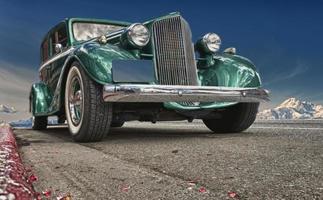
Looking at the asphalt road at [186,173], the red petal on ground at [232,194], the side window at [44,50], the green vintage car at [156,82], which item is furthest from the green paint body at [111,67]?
the red petal on ground at [232,194]

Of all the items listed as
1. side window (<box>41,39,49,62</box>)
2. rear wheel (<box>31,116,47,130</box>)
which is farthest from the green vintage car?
rear wheel (<box>31,116,47,130</box>)

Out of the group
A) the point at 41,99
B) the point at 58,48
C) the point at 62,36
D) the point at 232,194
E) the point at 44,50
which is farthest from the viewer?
the point at 44,50

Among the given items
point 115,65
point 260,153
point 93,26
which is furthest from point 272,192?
point 93,26

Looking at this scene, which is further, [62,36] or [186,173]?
[62,36]

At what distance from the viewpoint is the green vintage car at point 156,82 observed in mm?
4008

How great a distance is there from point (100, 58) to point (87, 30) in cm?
201

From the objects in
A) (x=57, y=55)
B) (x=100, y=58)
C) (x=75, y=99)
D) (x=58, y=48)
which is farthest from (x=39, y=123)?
(x=100, y=58)

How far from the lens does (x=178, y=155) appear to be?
9.14ft

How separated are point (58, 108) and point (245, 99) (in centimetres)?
234

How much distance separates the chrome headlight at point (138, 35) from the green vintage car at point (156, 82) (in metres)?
0.01

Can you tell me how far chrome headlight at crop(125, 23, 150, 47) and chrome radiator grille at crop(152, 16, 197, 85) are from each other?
191 millimetres

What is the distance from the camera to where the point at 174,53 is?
471 cm

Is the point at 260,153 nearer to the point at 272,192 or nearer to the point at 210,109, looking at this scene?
the point at 272,192

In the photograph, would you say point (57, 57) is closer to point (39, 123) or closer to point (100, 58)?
point (39, 123)
